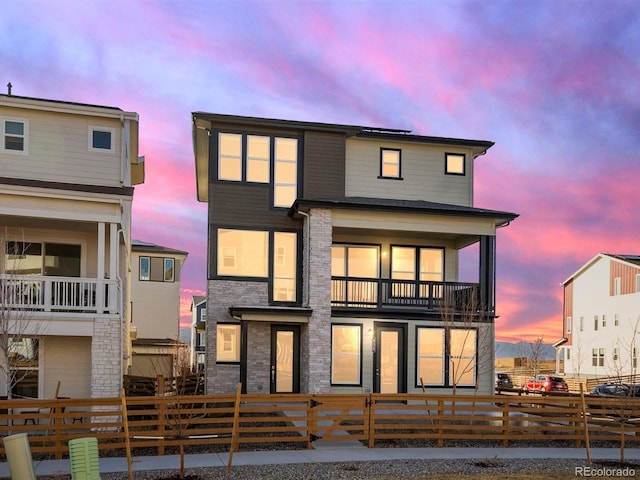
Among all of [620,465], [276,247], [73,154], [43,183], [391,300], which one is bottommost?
[620,465]

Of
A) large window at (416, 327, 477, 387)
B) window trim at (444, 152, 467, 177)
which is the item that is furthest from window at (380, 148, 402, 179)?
large window at (416, 327, 477, 387)

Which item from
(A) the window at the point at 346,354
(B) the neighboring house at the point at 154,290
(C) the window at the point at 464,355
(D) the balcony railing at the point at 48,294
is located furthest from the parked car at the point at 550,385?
(D) the balcony railing at the point at 48,294

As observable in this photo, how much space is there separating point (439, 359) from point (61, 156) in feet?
46.7

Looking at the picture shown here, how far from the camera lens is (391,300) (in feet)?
77.4

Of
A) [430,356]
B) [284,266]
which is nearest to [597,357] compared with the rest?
[430,356]

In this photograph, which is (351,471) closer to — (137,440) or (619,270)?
(137,440)

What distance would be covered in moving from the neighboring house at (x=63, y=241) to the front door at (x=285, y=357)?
5.45 metres

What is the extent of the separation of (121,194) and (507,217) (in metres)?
13.0

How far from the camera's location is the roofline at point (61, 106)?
19562 millimetres

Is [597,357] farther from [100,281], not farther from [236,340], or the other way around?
[100,281]

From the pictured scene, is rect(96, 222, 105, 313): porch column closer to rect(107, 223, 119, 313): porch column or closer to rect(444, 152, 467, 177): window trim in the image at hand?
rect(107, 223, 119, 313): porch column

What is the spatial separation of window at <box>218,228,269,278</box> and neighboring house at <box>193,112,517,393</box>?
4cm

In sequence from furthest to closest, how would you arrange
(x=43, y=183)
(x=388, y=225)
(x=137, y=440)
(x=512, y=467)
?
1. (x=388, y=225)
2. (x=43, y=183)
3. (x=137, y=440)
4. (x=512, y=467)

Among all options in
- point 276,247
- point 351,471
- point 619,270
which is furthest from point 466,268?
point 619,270
